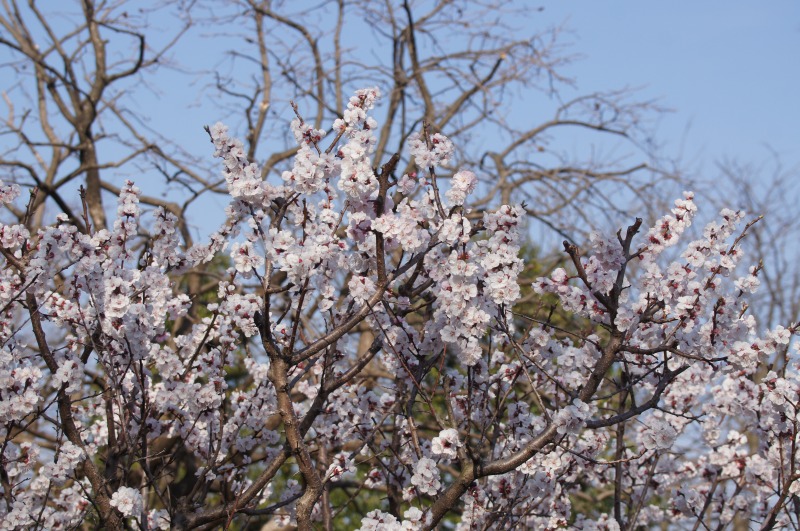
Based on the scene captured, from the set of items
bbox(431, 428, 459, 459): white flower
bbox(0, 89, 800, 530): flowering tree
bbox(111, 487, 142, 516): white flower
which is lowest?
bbox(111, 487, 142, 516): white flower

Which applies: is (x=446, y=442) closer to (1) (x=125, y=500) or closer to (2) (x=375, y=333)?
(2) (x=375, y=333)

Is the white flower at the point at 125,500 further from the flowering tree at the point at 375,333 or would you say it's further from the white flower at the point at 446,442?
the white flower at the point at 446,442

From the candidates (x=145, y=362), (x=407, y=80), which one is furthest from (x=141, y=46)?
(x=145, y=362)

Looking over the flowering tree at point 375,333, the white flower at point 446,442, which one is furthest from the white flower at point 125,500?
the white flower at point 446,442

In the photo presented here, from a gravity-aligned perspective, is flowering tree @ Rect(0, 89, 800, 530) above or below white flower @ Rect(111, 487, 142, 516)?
above

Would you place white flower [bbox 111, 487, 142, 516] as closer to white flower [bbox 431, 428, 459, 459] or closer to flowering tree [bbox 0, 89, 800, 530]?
flowering tree [bbox 0, 89, 800, 530]

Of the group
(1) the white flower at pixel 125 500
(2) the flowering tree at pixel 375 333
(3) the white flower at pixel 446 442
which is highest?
(2) the flowering tree at pixel 375 333

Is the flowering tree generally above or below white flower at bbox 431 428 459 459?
above

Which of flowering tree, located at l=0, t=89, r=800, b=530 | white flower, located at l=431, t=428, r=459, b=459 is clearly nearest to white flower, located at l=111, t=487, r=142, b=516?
flowering tree, located at l=0, t=89, r=800, b=530

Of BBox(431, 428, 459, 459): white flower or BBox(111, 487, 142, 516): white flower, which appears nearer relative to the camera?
BBox(431, 428, 459, 459): white flower

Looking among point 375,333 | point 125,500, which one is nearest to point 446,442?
point 375,333

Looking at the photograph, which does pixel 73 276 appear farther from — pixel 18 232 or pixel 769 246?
pixel 769 246

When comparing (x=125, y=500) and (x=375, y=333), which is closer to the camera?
(x=125, y=500)

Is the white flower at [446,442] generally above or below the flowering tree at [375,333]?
below
